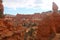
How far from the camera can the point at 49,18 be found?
30.9 metres

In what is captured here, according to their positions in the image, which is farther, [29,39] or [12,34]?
[29,39]

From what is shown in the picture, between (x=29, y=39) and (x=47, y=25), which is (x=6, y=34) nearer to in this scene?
(x=47, y=25)

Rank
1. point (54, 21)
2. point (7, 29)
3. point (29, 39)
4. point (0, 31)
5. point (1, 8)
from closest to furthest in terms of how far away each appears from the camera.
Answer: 1. point (0, 31)
2. point (7, 29)
3. point (54, 21)
4. point (1, 8)
5. point (29, 39)

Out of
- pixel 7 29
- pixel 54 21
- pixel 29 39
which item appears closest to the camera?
pixel 7 29

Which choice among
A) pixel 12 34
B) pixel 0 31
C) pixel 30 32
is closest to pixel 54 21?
pixel 12 34

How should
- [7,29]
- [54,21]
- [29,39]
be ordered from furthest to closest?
[29,39]
[54,21]
[7,29]

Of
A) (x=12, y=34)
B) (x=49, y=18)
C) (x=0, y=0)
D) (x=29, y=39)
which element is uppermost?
(x=0, y=0)

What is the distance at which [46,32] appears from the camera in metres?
29.9

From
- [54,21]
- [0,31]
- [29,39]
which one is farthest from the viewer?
[29,39]

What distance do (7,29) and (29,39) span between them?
1352 centimetres

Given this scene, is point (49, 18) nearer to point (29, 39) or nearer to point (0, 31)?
point (0, 31)

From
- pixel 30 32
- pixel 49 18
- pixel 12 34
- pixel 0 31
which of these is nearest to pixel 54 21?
pixel 49 18

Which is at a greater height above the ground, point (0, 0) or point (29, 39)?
point (0, 0)

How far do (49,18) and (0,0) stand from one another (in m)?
9.94
